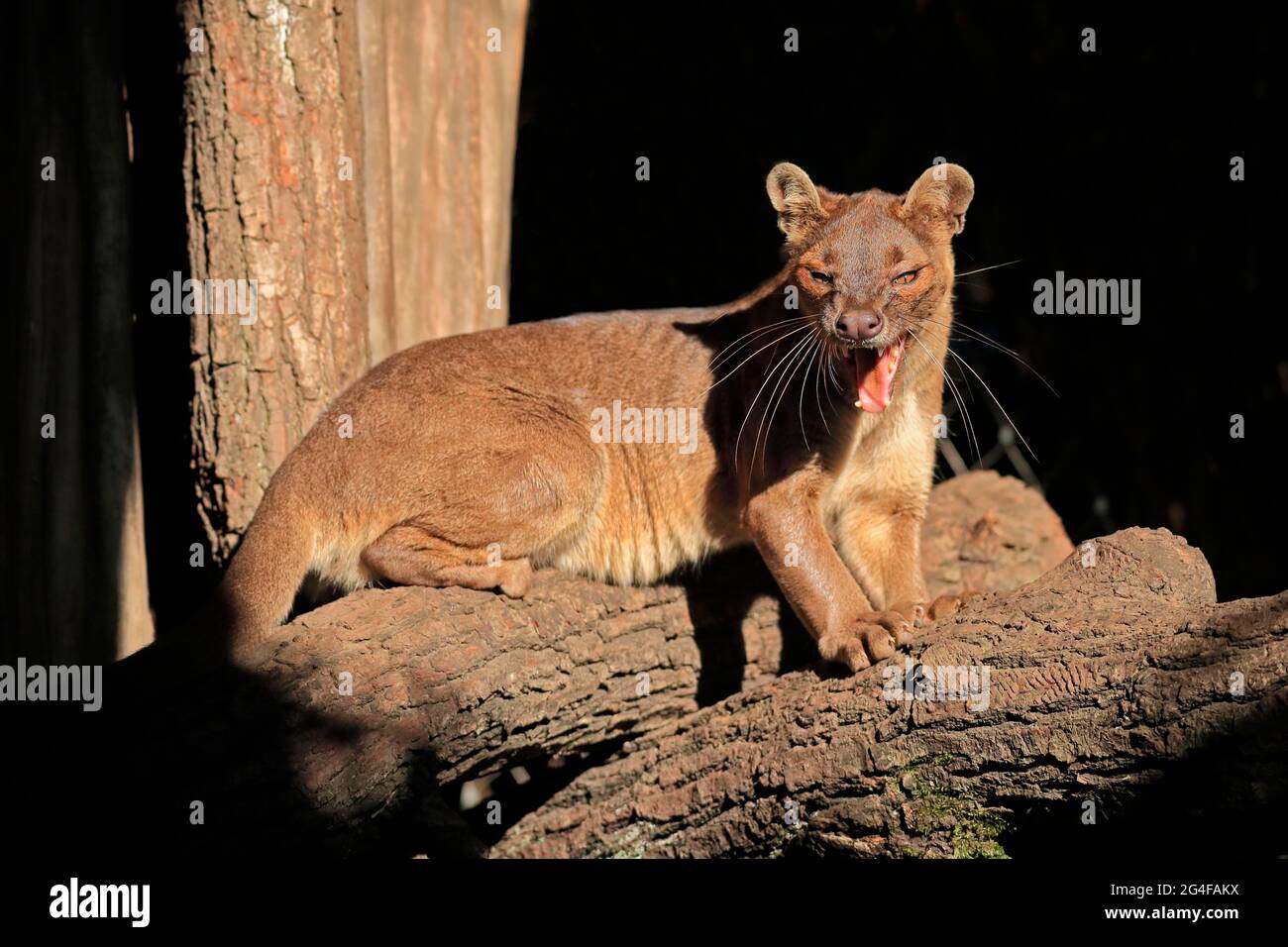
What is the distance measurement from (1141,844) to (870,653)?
3.84ft

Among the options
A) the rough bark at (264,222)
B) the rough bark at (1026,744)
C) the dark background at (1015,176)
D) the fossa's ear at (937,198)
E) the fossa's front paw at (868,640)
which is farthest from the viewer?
the dark background at (1015,176)

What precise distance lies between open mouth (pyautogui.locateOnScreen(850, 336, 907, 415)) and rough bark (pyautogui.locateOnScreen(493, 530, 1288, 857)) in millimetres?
942

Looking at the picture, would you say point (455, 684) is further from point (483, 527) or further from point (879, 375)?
point (879, 375)

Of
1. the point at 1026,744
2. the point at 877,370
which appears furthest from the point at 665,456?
the point at 1026,744

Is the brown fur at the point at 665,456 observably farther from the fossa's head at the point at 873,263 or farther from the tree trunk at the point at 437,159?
the tree trunk at the point at 437,159

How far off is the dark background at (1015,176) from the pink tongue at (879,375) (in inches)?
87.0

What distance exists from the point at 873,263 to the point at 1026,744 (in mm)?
1931

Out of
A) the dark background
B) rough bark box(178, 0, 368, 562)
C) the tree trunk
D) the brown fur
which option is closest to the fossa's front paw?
the brown fur

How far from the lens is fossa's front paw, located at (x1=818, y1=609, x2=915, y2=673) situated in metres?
4.47

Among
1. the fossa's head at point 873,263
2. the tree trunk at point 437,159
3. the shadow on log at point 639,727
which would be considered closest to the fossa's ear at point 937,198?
the fossa's head at point 873,263

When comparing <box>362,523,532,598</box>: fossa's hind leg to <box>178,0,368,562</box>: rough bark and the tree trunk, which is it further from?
the tree trunk

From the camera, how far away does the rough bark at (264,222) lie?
17.5 ft

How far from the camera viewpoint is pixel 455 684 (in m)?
4.55

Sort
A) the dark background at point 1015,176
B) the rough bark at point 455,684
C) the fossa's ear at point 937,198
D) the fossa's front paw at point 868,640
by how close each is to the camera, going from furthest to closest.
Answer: the dark background at point 1015,176
the fossa's ear at point 937,198
the fossa's front paw at point 868,640
the rough bark at point 455,684
